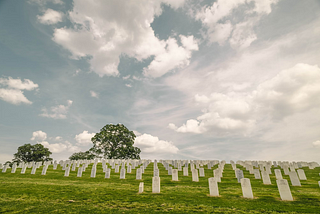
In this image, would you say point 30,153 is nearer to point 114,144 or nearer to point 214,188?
point 114,144

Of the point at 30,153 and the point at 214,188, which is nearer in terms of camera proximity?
the point at 214,188

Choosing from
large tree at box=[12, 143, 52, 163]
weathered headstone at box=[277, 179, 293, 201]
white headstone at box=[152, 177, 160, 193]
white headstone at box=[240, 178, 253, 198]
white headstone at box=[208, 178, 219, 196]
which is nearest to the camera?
weathered headstone at box=[277, 179, 293, 201]

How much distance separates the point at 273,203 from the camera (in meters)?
7.58

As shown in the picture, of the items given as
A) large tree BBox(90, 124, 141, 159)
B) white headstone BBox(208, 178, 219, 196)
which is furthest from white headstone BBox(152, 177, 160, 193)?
large tree BBox(90, 124, 141, 159)

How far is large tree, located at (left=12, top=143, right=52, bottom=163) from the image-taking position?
140ft

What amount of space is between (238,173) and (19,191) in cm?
1442

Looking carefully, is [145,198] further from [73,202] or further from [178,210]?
[73,202]

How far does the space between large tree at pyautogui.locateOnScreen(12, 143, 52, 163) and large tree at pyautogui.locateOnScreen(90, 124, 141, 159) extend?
13.2 meters

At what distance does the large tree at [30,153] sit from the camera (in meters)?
42.7

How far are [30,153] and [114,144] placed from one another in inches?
842

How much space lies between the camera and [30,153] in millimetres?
43531

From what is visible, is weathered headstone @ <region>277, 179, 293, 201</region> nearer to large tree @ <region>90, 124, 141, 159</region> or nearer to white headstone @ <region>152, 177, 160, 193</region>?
white headstone @ <region>152, 177, 160, 193</region>

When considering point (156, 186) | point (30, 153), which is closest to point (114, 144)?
point (30, 153)

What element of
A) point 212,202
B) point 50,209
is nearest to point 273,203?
point 212,202
